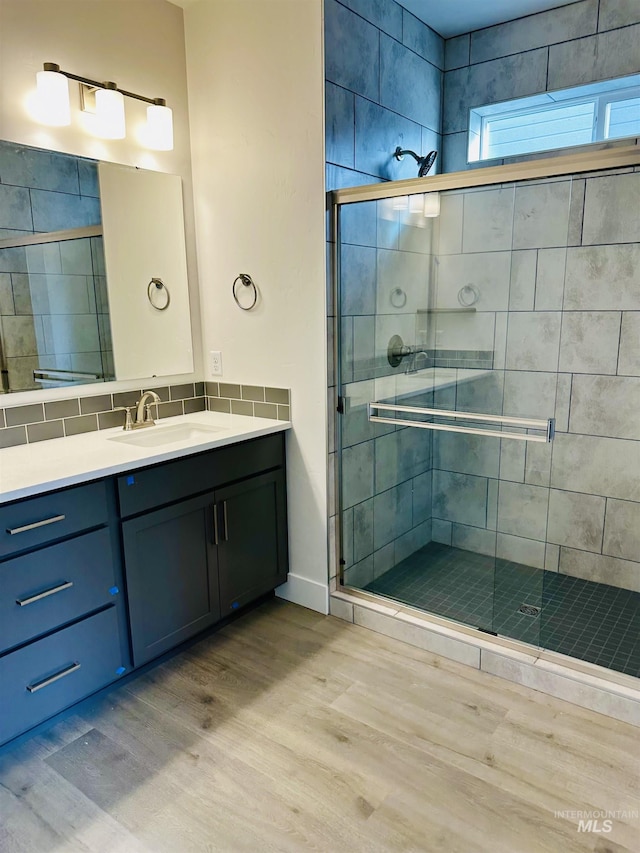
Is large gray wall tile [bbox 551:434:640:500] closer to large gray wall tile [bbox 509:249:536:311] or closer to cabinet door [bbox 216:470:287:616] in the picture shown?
large gray wall tile [bbox 509:249:536:311]

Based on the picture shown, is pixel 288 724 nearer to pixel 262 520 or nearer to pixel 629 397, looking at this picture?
pixel 262 520

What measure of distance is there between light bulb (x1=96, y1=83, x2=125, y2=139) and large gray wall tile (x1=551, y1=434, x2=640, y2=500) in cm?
240

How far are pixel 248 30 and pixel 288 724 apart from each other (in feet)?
8.88

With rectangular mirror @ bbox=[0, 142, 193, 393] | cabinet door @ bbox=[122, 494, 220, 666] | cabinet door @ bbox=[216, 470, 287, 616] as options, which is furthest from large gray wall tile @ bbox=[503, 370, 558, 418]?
rectangular mirror @ bbox=[0, 142, 193, 393]

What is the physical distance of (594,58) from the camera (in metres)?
2.74

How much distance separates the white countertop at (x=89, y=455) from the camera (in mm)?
1799

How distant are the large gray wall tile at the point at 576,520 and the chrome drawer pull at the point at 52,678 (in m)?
2.20

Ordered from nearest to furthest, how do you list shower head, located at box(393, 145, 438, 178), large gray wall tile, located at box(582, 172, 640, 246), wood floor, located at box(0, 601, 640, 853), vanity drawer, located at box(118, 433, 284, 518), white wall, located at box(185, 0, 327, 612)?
wood floor, located at box(0, 601, 640, 853) < vanity drawer, located at box(118, 433, 284, 518) < white wall, located at box(185, 0, 327, 612) < large gray wall tile, located at box(582, 172, 640, 246) < shower head, located at box(393, 145, 438, 178)

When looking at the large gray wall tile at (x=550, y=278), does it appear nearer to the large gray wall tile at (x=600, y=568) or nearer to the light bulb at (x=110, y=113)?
the large gray wall tile at (x=600, y=568)

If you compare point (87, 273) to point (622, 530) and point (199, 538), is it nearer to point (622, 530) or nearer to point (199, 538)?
point (199, 538)

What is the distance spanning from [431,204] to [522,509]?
57.3 inches

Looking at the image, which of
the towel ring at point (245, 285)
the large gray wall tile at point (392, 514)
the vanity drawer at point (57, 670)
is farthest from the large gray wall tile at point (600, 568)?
the vanity drawer at point (57, 670)

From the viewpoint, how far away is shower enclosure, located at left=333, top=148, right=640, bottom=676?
2.32 metres

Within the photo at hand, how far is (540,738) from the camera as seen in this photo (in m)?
1.94
